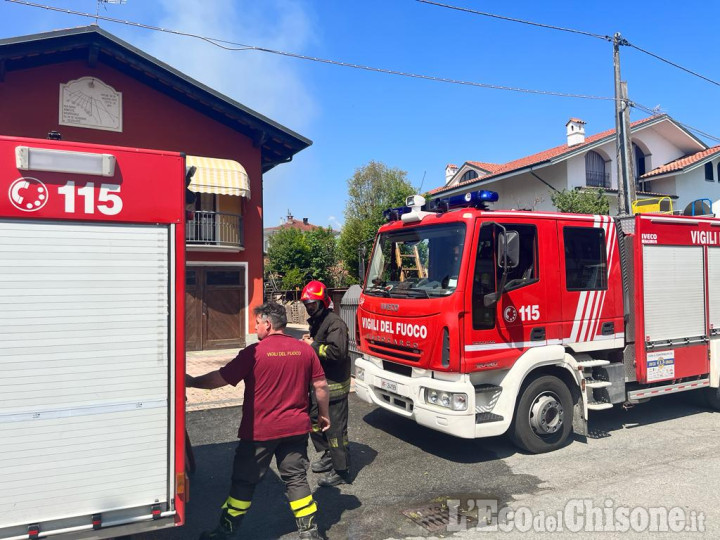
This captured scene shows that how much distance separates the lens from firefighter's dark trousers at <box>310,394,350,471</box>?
4.84m

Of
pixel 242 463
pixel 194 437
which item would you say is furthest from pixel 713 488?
pixel 194 437

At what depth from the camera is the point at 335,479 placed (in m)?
4.91

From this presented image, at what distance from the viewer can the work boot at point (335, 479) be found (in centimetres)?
486

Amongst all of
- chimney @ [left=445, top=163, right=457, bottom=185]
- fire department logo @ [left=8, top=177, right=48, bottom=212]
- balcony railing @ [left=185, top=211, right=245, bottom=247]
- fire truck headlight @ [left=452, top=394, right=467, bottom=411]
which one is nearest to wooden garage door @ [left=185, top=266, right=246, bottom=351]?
balcony railing @ [left=185, top=211, right=245, bottom=247]

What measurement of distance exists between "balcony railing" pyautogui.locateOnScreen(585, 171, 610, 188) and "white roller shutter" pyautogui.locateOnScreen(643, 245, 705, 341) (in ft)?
52.8

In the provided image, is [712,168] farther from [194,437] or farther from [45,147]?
[45,147]

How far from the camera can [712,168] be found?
24.8m

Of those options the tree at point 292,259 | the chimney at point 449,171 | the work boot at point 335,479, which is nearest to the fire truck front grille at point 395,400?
the work boot at point 335,479

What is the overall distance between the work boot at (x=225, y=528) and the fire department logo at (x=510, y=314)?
10.7 ft

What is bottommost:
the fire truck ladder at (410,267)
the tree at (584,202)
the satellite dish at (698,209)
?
the fire truck ladder at (410,267)

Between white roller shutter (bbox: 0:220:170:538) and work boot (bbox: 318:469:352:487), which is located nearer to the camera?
white roller shutter (bbox: 0:220:170:538)

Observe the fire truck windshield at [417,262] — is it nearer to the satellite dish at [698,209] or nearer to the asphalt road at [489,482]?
the asphalt road at [489,482]

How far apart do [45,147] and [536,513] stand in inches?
173

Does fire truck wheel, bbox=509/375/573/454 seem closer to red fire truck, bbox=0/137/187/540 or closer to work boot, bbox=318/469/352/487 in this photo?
work boot, bbox=318/469/352/487
